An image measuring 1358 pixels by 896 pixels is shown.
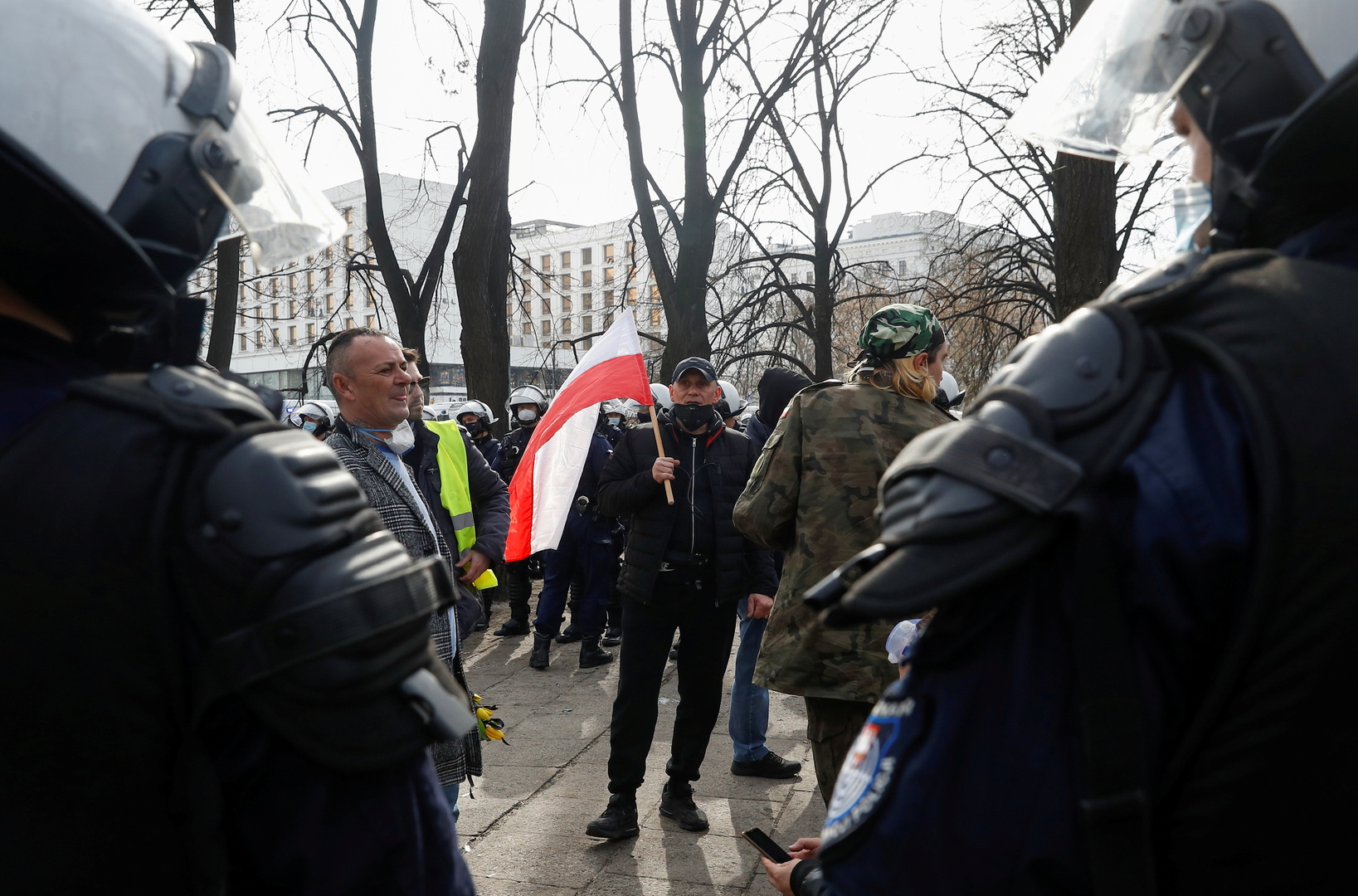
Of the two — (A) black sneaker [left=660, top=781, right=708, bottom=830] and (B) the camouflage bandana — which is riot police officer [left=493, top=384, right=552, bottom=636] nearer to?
(A) black sneaker [left=660, top=781, right=708, bottom=830]

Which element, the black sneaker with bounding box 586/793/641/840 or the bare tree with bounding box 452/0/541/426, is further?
the bare tree with bounding box 452/0/541/426

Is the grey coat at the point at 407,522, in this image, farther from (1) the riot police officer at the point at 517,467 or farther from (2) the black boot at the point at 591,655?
(2) the black boot at the point at 591,655

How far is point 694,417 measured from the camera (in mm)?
5078

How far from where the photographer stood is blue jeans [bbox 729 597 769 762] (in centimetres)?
533

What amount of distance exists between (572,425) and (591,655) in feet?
10.2

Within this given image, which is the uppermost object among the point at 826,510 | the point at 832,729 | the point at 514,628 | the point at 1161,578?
A: the point at 1161,578

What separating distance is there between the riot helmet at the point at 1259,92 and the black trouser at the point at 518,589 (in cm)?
850

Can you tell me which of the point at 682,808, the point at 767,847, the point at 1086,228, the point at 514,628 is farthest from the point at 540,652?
the point at 767,847

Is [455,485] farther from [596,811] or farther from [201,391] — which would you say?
[201,391]

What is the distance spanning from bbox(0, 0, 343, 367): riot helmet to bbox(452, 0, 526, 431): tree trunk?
9091mm

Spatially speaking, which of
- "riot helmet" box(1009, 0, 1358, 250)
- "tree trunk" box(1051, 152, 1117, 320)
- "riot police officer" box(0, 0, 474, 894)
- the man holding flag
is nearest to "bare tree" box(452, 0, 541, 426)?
"tree trunk" box(1051, 152, 1117, 320)

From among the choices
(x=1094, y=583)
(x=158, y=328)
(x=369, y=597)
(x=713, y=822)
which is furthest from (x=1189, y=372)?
(x=713, y=822)

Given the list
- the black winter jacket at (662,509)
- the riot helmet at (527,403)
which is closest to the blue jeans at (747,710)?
the black winter jacket at (662,509)

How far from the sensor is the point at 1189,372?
1.00 m
